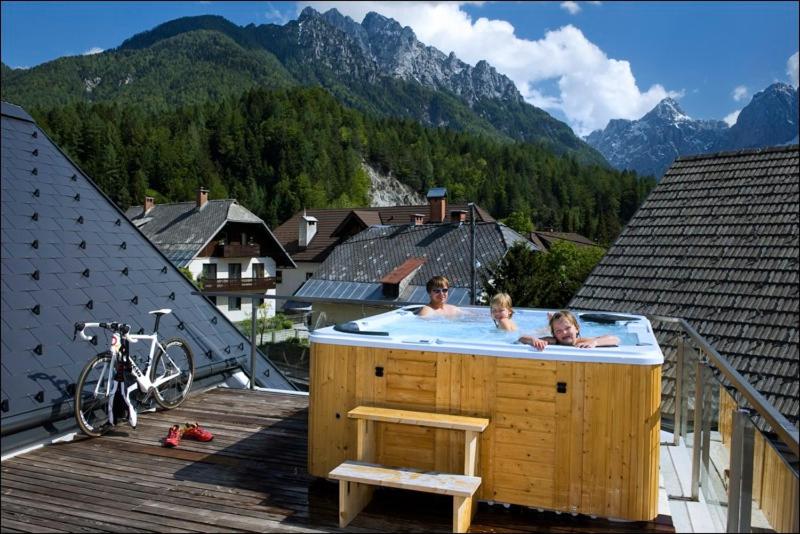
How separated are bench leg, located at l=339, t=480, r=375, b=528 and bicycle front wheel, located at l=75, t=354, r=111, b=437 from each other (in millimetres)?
1750

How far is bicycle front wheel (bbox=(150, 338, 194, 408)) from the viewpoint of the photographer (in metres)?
4.40

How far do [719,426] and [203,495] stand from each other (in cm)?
232

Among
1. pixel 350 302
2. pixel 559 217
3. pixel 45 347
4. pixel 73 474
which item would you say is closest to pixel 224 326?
pixel 350 302

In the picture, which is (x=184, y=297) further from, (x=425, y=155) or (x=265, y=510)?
(x=425, y=155)

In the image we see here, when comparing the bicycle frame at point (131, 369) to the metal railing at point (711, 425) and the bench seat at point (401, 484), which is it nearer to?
the bench seat at point (401, 484)

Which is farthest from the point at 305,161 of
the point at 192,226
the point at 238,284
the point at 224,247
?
the point at 238,284

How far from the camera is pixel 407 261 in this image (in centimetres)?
2462

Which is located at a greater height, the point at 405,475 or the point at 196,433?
the point at 405,475

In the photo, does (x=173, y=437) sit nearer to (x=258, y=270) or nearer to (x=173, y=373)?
(x=173, y=373)

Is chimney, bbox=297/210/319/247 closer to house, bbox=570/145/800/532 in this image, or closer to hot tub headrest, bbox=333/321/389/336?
house, bbox=570/145/800/532

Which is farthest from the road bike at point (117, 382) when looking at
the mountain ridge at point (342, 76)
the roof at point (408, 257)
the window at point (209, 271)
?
the mountain ridge at point (342, 76)

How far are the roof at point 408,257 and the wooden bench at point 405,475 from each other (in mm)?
18712

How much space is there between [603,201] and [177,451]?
70793mm

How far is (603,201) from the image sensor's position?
7012 centimetres
